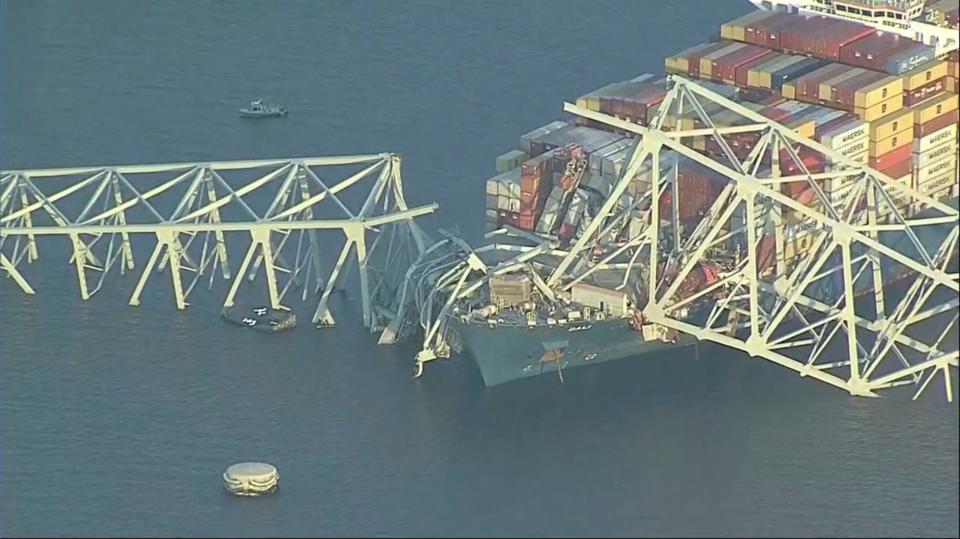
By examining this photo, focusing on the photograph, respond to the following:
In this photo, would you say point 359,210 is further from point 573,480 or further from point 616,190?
point 573,480

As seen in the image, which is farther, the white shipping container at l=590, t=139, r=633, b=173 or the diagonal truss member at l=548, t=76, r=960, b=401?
the white shipping container at l=590, t=139, r=633, b=173

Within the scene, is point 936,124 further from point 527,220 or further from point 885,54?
point 527,220

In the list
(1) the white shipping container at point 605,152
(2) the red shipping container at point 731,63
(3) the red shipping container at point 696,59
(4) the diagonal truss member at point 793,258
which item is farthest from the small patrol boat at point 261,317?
(2) the red shipping container at point 731,63

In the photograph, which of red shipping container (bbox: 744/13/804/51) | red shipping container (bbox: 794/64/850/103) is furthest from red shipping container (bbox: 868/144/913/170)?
red shipping container (bbox: 744/13/804/51)

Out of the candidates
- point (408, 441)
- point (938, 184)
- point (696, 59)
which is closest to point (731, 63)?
point (696, 59)

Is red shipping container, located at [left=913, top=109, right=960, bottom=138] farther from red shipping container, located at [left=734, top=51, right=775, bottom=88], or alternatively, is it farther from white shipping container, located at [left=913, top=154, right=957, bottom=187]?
red shipping container, located at [left=734, top=51, right=775, bottom=88]

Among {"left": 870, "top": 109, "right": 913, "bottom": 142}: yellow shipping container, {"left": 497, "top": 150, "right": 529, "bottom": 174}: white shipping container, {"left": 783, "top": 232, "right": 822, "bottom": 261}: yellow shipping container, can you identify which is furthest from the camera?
{"left": 497, "top": 150, "right": 529, "bottom": 174}: white shipping container
